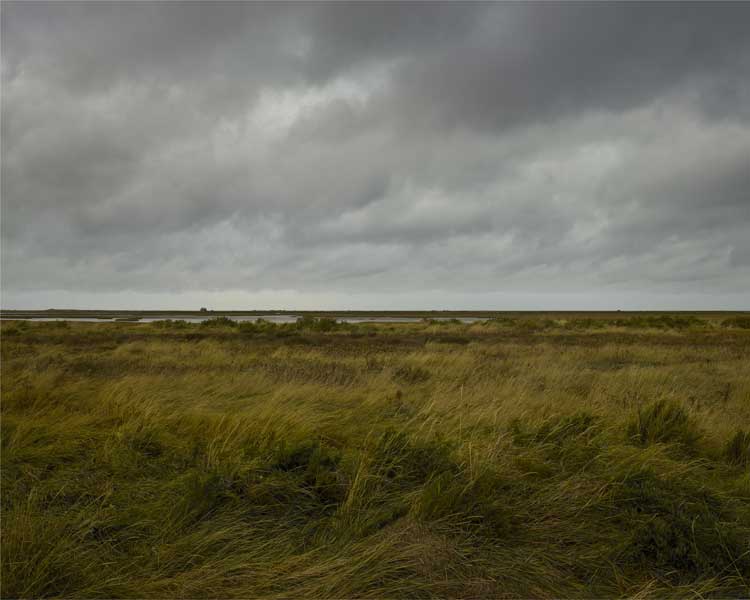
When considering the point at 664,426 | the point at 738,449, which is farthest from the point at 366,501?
the point at 738,449

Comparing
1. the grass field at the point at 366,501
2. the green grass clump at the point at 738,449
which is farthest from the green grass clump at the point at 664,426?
the green grass clump at the point at 738,449

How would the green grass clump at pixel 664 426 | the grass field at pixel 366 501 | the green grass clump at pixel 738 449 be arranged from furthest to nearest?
the green grass clump at pixel 664 426 → the green grass clump at pixel 738 449 → the grass field at pixel 366 501

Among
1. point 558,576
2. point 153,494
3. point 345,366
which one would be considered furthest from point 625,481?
point 345,366

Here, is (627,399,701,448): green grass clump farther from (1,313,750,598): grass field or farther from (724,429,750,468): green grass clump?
(724,429,750,468): green grass clump

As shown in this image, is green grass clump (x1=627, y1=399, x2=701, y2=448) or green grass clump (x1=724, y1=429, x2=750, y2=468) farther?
green grass clump (x1=627, y1=399, x2=701, y2=448)

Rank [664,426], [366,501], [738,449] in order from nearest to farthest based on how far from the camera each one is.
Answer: [366,501] → [738,449] → [664,426]

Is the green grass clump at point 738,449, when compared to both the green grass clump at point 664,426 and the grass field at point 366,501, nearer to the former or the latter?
the grass field at point 366,501

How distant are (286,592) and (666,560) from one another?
264 centimetres

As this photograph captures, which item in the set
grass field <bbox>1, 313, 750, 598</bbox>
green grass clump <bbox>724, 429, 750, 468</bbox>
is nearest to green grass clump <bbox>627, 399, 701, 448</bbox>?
grass field <bbox>1, 313, 750, 598</bbox>

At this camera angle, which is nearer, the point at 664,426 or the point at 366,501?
the point at 366,501

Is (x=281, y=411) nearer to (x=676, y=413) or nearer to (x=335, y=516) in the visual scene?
(x=335, y=516)

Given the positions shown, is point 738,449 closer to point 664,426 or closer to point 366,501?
point 664,426

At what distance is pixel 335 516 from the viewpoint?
3.59 metres

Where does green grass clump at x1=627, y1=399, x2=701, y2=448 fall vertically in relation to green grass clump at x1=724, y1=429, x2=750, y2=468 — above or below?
above
